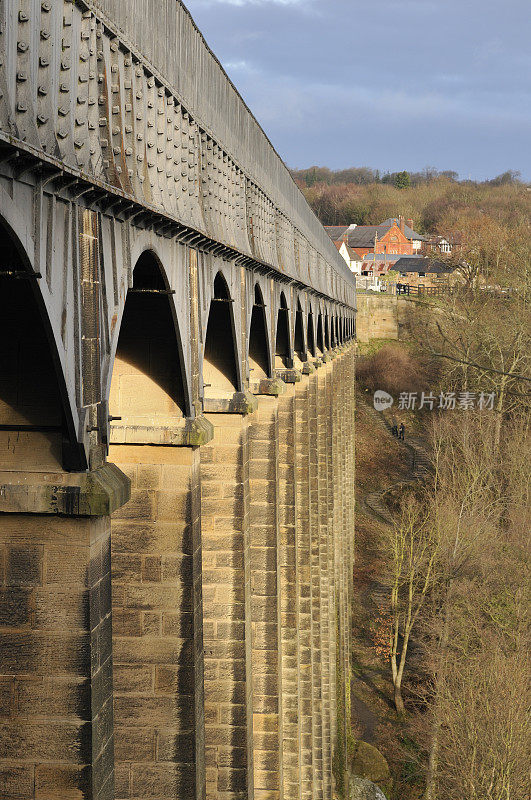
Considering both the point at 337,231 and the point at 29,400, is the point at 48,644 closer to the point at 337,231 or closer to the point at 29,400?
the point at 29,400

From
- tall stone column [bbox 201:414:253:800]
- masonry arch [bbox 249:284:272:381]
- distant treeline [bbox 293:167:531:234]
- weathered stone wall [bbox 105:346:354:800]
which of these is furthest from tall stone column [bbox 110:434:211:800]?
distant treeline [bbox 293:167:531:234]

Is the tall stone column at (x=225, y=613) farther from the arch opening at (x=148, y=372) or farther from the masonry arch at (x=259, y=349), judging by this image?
the masonry arch at (x=259, y=349)

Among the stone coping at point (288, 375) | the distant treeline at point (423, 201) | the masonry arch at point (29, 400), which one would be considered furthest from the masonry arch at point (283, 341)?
the distant treeline at point (423, 201)

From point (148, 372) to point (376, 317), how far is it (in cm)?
7274

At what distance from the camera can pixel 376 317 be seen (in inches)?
3167

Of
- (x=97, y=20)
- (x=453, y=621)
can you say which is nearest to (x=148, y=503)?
(x=97, y=20)

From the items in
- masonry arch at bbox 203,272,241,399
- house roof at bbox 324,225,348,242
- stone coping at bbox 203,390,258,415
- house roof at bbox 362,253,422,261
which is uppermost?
house roof at bbox 324,225,348,242

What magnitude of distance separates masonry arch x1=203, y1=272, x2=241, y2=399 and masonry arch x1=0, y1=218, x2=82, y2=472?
6312 mm

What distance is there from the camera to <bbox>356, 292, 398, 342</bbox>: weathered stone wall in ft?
263

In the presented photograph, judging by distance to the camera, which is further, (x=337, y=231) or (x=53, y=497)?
(x=337, y=231)

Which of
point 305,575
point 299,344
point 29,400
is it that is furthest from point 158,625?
point 299,344

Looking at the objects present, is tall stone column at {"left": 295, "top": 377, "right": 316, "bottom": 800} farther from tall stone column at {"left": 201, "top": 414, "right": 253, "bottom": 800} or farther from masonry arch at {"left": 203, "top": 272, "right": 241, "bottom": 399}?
tall stone column at {"left": 201, "top": 414, "right": 253, "bottom": 800}

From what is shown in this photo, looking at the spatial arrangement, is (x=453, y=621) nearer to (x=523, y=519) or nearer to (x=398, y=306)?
(x=523, y=519)

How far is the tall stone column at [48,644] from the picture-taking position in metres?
5.30
